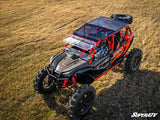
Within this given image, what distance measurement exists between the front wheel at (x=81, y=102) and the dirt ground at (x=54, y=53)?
38cm

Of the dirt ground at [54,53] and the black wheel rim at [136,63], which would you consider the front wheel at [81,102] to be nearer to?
the dirt ground at [54,53]

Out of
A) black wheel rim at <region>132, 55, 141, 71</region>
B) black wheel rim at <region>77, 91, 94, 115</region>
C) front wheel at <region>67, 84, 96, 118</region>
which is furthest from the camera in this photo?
black wheel rim at <region>132, 55, 141, 71</region>

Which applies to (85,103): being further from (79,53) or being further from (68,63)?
(79,53)

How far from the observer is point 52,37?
10328 millimetres

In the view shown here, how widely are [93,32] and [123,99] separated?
9.40 feet

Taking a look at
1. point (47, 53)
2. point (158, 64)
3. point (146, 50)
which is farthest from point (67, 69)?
point (146, 50)

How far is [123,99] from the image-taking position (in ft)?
18.1

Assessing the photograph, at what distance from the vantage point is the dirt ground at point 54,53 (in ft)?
17.1

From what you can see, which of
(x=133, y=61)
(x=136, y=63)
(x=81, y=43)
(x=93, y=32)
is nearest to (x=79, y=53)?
(x=81, y=43)

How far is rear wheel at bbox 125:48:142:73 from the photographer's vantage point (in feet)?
20.5

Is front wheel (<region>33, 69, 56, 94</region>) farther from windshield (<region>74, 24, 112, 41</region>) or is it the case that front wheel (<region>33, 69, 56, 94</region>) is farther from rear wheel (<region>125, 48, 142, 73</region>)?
rear wheel (<region>125, 48, 142, 73</region>)

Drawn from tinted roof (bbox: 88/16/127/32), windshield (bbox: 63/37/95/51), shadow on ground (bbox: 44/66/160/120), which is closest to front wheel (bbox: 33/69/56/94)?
shadow on ground (bbox: 44/66/160/120)

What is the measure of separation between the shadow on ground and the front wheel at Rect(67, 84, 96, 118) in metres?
0.35

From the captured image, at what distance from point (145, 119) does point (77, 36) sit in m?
3.77
